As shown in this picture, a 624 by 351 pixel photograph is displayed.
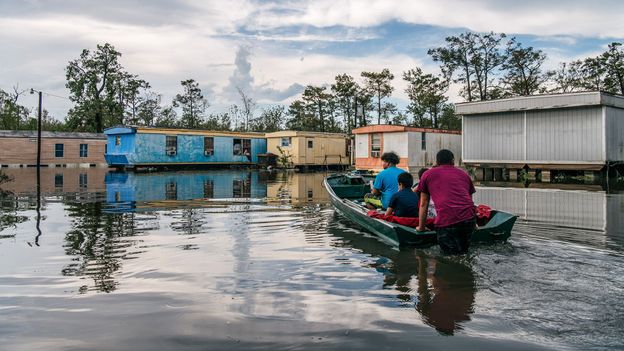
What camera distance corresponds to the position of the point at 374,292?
5.12 m

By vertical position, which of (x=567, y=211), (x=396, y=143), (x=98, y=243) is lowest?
(x=98, y=243)

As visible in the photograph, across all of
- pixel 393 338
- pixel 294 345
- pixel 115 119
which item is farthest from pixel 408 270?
pixel 115 119

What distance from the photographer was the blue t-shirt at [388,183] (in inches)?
353

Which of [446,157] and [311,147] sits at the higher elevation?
[311,147]

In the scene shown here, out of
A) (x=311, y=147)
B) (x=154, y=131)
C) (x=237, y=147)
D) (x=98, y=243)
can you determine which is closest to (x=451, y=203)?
(x=98, y=243)

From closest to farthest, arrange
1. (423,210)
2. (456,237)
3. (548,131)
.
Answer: (456,237)
(423,210)
(548,131)

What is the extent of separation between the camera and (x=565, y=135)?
20625 mm

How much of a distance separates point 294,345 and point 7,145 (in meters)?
40.1

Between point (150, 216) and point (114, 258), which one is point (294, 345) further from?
point (150, 216)

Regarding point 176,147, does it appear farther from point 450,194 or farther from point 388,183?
point 450,194

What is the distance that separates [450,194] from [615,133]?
58.6 ft

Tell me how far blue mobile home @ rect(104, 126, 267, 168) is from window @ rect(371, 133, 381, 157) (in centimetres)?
1308

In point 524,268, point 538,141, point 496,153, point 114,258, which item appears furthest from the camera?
point 496,153

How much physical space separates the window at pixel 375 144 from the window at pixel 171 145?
14.8m
